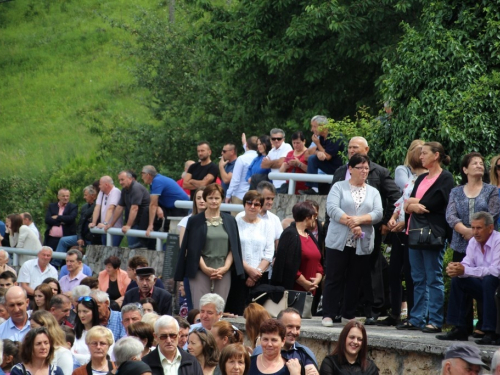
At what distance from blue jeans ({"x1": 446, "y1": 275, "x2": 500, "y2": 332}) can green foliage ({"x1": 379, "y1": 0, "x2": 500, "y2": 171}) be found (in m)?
4.10

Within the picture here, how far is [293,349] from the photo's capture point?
31.7 ft

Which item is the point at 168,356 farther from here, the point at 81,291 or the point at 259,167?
the point at 259,167

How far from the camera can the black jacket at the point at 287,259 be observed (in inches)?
492

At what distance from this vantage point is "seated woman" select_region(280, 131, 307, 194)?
16.1 m

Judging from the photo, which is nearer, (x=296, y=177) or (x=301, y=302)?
(x=301, y=302)

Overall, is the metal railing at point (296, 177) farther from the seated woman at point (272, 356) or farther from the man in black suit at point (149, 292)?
the seated woman at point (272, 356)

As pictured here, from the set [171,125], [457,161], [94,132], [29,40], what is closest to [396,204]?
[457,161]

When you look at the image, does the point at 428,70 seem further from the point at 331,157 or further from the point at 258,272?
the point at 258,272

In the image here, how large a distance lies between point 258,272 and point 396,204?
1.96 metres

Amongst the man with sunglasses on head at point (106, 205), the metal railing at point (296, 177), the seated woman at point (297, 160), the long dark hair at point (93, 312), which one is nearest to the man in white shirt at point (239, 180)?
the seated woman at point (297, 160)

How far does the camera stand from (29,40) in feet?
200

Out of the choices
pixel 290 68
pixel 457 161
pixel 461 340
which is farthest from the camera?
pixel 290 68

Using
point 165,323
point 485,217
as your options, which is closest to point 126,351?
point 165,323

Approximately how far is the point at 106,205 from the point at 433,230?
931cm
